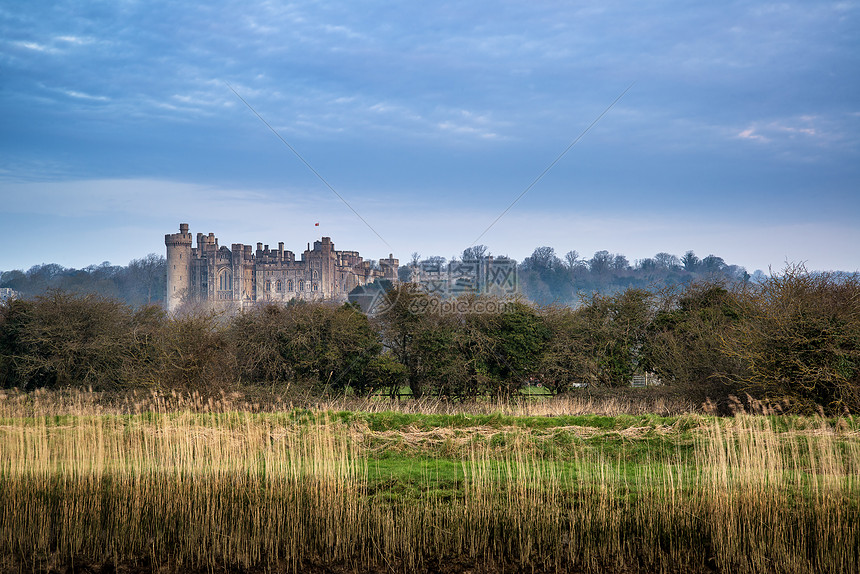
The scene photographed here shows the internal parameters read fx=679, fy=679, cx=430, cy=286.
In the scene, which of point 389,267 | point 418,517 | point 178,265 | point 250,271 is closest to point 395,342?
point 418,517

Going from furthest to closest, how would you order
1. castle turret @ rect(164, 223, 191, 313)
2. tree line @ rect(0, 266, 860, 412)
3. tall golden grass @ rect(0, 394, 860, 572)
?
castle turret @ rect(164, 223, 191, 313), tree line @ rect(0, 266, 860, 412), tall golden grass @ rect(0, 394, 860, 572)

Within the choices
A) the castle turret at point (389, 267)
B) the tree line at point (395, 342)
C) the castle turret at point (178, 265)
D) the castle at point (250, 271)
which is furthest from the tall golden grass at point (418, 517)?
the castle turret at point (178, 265)

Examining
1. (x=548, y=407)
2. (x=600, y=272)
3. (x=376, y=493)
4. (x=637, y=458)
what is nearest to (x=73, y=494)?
Result: (x=376, y=493)

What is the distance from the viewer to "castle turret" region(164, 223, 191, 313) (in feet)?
266

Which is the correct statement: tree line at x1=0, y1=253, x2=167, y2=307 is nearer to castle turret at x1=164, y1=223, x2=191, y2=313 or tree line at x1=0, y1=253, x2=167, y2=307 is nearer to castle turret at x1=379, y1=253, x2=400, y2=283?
castle turret at x1=164, y1=223, x2=191, y2=313

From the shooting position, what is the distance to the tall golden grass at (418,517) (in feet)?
21.3

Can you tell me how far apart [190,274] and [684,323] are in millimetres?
75485

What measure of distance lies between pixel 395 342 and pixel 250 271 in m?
71.3

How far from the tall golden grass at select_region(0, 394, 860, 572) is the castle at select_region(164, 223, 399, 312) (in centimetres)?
7317

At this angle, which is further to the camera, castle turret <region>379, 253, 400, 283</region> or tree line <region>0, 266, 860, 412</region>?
castle turret <region>379, 253, 400, 283</region>

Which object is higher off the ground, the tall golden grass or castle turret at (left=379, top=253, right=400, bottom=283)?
castle turret at (left=379, top=253, right=400, bottom=283)

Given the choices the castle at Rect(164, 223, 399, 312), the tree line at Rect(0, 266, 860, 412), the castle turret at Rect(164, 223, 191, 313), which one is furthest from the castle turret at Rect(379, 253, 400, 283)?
the tree line at Rect(0, 266, 860, 412)

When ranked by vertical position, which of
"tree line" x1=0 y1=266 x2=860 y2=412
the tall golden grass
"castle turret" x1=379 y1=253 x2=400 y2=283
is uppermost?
"castle turret" x1=379 y1=253 x2=400 y2=283

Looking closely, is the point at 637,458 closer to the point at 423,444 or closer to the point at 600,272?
the point at 423,444
